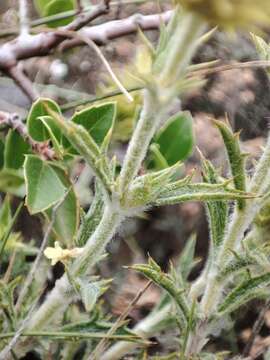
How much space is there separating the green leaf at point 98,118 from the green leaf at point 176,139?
0.13 m

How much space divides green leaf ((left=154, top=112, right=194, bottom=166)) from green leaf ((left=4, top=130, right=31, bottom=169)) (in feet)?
0.76

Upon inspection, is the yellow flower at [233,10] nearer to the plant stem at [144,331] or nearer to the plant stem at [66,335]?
the plant stem at [66,335]

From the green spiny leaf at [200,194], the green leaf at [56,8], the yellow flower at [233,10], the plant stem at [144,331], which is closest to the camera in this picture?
the yellow flower at [233,10]

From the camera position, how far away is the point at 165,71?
A: 585 millimetres

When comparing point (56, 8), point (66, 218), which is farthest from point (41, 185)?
point (56, 8)

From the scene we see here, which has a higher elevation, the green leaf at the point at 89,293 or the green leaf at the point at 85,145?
the green leaf at the point at 85,145

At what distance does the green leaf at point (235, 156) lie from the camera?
0.83m

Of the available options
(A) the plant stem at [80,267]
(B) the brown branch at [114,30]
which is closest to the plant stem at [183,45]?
(A) the plant stem at [80,267]

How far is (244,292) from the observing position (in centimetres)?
94

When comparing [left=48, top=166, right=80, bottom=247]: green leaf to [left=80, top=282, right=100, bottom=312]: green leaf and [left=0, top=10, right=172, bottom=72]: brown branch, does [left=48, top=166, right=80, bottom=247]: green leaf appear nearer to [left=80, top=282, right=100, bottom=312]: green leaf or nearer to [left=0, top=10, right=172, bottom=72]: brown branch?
[left=80, top=282, right=100, bottom=312]: green leaf

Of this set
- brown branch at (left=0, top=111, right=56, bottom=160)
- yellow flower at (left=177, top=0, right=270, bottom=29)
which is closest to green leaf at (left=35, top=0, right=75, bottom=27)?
brown branch at (left=0, top=111, right=56, bottom=160)

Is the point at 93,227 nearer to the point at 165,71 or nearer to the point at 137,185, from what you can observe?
the point at 137,185

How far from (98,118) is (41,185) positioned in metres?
0.14

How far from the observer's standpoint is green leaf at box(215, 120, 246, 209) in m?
0.83
